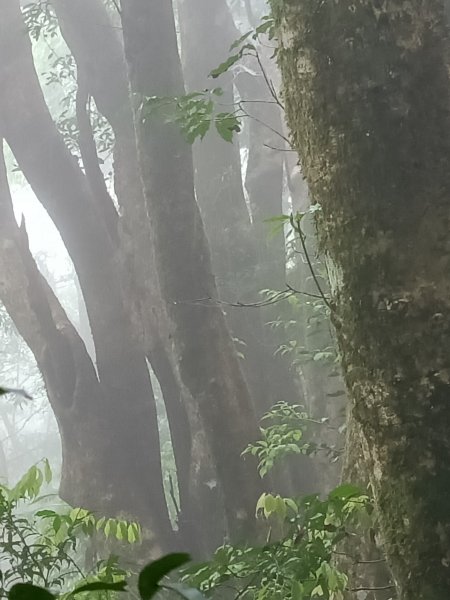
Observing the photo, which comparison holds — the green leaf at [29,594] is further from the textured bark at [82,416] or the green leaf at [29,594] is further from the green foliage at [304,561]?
the textured bark at [82,416]

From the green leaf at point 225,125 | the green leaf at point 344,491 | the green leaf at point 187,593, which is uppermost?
the green leaf at point 225,125

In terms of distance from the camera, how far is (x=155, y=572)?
1.32 ft

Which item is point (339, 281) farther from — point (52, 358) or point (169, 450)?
point (169, 450)

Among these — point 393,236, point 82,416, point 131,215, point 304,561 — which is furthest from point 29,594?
point 131,215

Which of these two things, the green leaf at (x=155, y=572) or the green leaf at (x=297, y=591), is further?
the green leaf at (x=297, y=591)

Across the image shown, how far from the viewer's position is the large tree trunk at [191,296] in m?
3.28

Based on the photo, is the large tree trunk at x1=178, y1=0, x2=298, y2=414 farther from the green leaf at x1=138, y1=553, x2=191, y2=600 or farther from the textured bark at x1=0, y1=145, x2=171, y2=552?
Answer: the green leaf at x1=138, y1=553, x2=191, y2=600

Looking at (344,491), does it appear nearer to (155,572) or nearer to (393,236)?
(393,236)

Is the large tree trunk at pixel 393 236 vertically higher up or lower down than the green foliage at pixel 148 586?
higher up

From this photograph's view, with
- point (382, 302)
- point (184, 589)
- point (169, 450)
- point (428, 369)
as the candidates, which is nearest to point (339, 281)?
point (382, 302)

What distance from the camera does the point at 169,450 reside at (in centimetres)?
616

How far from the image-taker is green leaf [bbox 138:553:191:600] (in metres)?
0.40

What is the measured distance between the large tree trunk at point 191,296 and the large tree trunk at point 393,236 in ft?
6.74

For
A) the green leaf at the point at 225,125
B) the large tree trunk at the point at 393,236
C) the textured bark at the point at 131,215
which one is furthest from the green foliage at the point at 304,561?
the textured bark at the point at 131,215
